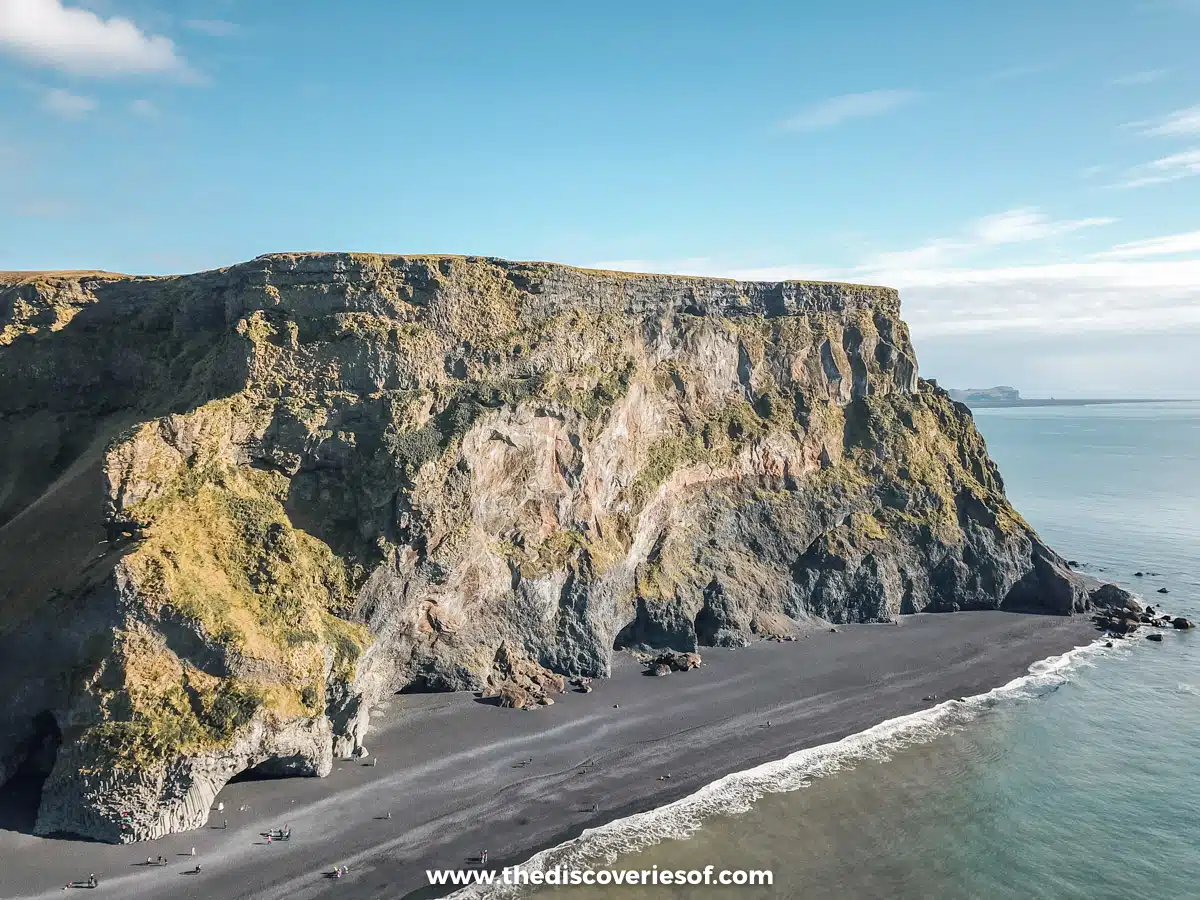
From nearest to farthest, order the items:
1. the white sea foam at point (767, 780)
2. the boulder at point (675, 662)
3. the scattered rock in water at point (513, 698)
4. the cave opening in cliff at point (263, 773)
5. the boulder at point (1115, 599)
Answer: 1. the white sea foam at point (767, 780)
2. the cave opening in cliff at point (263, 773)
3. the scattered rock in water at point (513, 698)
4. the boulder at point (675, 662)
5. the boulder at point (1115, 599)

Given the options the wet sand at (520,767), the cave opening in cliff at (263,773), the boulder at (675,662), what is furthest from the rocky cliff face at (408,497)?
the wet sand at (520,767)

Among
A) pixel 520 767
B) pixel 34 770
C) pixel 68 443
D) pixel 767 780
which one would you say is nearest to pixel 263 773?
pixel 34 770

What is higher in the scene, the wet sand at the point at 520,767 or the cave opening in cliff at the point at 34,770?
the cave opening in cliff at the point at 34,770

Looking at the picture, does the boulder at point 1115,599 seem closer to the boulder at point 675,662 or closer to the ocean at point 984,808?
the ocean at point 984,808

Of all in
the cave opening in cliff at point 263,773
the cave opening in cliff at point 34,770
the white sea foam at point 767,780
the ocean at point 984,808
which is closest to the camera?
the ocean at point 984,808

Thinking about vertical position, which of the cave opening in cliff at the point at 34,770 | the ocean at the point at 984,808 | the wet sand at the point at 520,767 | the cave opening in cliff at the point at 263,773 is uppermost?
the cave opening in cliff at the point at 34,770

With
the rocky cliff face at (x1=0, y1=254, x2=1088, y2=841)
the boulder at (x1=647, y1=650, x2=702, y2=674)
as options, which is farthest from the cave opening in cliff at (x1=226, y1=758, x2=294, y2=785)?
the boulder at (x1=647, y1=650, x2=702, y2=674)
